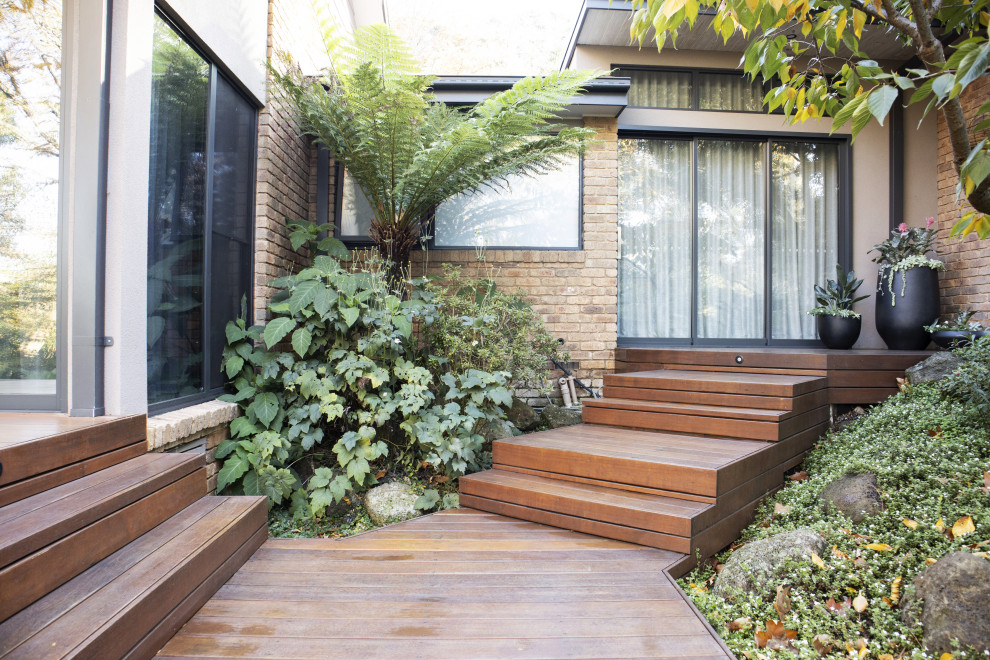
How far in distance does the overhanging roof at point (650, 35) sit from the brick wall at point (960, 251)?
0.83m

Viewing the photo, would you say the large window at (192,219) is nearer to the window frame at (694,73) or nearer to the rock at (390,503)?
the rock at (390,503)

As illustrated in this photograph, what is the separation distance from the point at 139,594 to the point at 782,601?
Result: 216cm

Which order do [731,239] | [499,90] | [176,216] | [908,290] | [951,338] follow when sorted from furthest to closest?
[731,239], [908,290], [499,90], [951,338], [176,216]

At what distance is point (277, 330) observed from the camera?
11.6 feet

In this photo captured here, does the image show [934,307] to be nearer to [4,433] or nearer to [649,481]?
[649,481]

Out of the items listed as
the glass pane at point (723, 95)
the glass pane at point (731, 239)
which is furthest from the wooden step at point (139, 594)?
the glass pane at point (723, 95)

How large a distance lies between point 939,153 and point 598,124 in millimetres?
3357

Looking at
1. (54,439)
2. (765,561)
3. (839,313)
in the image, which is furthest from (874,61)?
(839,313)

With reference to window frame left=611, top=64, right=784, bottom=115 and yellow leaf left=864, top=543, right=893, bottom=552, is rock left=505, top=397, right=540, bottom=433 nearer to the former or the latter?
yellow leaf left=864, top=543, right=893, bottom=552

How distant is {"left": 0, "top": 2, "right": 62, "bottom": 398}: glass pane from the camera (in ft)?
7.72

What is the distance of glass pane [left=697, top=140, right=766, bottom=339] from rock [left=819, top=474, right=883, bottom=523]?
2735mm

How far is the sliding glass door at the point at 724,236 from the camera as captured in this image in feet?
18.2

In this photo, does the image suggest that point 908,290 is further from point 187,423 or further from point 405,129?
point 187,423

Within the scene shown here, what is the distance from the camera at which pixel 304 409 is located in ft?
11.4
